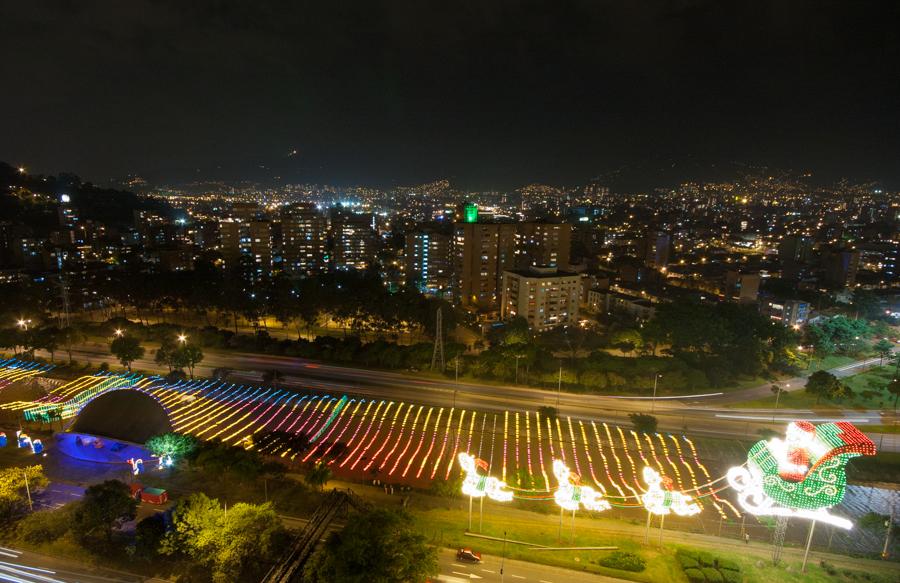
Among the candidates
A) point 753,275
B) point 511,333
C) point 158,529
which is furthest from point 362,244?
point 158,529

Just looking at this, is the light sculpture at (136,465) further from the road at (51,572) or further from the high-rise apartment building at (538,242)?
the high-rise apartment building at (538,242)

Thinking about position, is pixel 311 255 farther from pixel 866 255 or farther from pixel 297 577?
pixel 866 255

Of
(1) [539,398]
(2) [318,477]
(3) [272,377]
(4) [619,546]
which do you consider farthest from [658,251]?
(2) [318,477]

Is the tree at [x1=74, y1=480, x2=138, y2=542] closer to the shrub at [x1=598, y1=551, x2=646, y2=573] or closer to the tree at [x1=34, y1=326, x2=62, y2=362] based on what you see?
the shrub at [x1=598, y1=551, x2=646, y2=573]

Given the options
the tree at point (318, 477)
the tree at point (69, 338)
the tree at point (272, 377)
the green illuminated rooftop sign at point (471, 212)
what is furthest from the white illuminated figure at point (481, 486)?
the green illuminated rooftop sign at point (471, 212)

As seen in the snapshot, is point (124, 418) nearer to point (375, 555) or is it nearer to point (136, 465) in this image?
point (136, 465)
